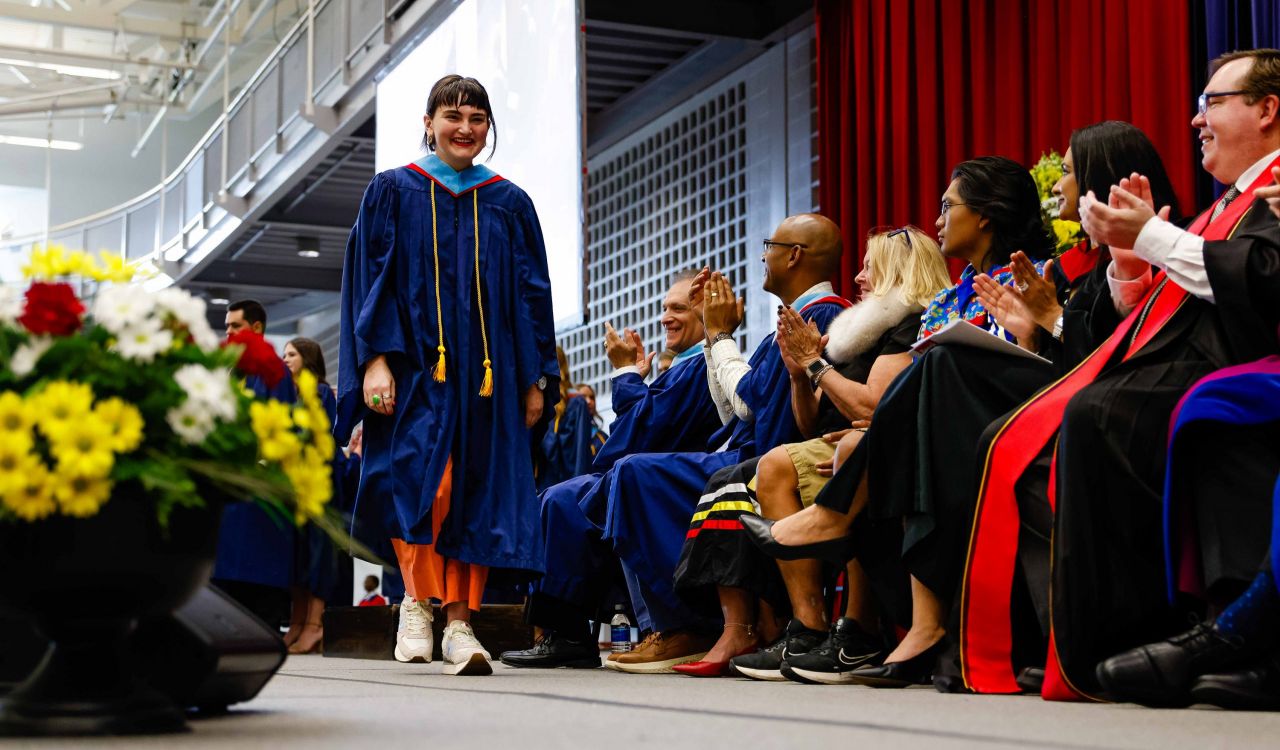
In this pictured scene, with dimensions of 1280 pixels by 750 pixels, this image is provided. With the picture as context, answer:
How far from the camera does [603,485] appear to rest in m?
4.41

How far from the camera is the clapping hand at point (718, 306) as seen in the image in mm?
4277

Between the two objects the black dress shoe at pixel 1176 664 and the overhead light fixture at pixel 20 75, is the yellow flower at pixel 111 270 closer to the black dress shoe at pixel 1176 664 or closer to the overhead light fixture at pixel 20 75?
the black dress shoe at pixel 1176 664

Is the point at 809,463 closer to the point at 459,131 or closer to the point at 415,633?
the point at 415,633

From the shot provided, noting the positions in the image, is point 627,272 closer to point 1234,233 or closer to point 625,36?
point 625,36

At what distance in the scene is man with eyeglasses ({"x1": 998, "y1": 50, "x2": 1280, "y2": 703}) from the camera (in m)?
2.38

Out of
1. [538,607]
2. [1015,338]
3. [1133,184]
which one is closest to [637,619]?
[538,607]

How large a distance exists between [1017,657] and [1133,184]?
919 millimetres

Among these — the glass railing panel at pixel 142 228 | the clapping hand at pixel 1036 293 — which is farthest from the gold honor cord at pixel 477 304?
the glass railing panel at pixel 142 228

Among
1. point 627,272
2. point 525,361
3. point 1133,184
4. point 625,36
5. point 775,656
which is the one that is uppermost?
point 625,36

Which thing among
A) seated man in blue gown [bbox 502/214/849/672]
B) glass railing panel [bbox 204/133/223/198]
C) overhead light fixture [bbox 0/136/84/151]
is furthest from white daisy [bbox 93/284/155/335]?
overhead light fixture [bbox 0/136/84/151]

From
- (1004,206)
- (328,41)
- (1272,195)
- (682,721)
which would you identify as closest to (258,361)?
(682,721)

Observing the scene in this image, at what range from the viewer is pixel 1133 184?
9.48ft

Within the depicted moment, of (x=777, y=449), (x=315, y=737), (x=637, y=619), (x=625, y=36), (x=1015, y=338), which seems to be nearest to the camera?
(x=315, y=737)

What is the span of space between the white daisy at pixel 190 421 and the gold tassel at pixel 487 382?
200 cm
